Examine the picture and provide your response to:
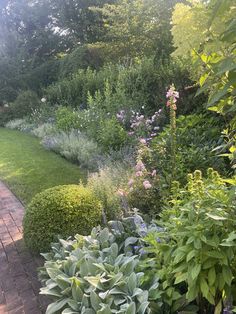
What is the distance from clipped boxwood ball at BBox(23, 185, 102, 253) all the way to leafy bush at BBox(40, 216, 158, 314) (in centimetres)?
31

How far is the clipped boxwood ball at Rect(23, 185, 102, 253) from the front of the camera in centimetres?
348

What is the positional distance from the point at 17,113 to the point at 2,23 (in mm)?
9260

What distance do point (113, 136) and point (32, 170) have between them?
1.71 meters

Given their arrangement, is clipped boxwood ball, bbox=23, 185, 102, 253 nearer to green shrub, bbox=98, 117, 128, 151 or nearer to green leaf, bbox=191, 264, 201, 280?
green leaf, bbox=191, 264, 201, 280

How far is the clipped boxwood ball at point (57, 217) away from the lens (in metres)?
3.48

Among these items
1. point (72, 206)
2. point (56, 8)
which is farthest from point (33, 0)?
point (72, 206)

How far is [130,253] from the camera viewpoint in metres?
2.83

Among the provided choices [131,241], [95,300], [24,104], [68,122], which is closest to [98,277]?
[95,300]

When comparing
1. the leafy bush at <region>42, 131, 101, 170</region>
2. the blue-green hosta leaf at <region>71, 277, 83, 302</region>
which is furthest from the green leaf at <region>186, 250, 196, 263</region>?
the leafy bush at <region>42, 131, 101, 170</region>

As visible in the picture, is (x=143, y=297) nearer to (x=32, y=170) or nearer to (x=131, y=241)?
(x=131, y=241)

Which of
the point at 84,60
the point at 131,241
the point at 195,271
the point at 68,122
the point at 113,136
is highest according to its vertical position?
the point at 84,60

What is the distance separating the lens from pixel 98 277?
8.09ft

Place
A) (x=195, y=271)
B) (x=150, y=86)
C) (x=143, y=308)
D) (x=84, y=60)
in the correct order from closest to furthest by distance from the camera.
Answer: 1. (x=195, y=271)
2. (x=143, y=308)
3. (x=150, y=86)
4. (x=84, y=60)

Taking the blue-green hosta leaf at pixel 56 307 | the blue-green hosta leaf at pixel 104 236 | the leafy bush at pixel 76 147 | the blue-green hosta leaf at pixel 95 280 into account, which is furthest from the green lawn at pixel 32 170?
the blue-green hosta leaf at pixel 95 280
